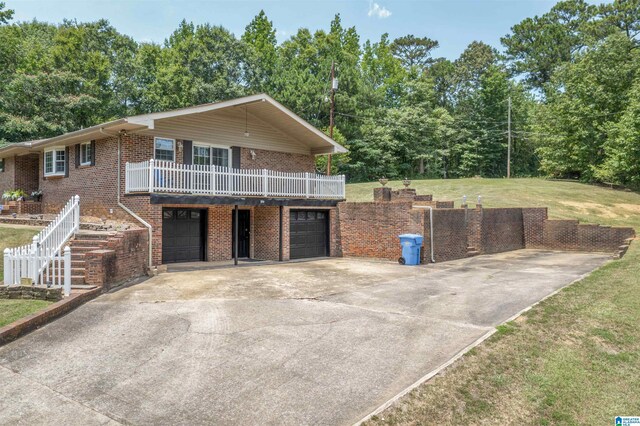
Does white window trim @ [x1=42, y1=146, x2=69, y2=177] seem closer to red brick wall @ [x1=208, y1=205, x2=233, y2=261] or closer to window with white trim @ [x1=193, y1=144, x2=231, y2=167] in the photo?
window with white trim @ [x1=193, y1=144, x2=231, y2=167]

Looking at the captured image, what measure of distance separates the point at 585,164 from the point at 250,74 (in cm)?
2978

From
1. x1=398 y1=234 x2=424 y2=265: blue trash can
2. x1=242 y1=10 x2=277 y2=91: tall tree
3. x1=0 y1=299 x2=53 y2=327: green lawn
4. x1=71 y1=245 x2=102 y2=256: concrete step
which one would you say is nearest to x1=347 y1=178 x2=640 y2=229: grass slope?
x1=398 y1=234 x2=424 y2=265: blue trash can

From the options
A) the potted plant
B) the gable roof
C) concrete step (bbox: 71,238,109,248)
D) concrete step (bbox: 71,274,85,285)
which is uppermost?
the gable roof

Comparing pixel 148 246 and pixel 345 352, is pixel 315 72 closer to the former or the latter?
pixel 148 246

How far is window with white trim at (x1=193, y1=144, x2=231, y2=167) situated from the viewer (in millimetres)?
15938

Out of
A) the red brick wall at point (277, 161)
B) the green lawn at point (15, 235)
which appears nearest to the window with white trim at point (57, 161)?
the green lawn at point (15, 235)

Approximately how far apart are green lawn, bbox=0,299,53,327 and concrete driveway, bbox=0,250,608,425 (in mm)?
711

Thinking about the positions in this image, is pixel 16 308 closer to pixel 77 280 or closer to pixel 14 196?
pixel 77 280

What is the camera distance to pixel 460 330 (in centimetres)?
704

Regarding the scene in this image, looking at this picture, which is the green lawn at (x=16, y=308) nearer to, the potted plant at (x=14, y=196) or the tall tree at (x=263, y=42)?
the potted plant at (x=14, y=196)

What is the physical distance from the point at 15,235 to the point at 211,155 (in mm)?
6717

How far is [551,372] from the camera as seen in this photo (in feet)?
18.8

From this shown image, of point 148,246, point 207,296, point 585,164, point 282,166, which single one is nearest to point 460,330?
point 207,296

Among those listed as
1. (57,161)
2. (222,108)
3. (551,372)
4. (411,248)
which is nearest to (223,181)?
(222,108)
